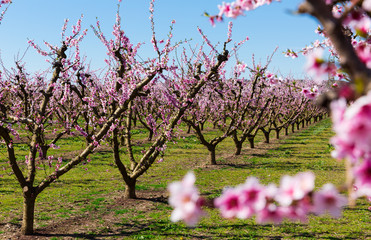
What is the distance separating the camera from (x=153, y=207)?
951 centimetres

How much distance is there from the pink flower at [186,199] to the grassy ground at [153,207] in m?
5.20

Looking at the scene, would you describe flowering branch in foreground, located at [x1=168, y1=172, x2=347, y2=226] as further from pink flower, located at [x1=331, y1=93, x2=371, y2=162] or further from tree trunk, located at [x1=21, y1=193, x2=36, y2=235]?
tree trunk, located at [x1=21, y1=193, x2=36, y2=235]

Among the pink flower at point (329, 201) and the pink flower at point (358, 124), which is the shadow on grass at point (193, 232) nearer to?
the pink flower at point (329, 201)

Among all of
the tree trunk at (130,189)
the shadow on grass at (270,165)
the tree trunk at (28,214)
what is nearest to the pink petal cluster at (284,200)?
the tree trunk at (28,214)

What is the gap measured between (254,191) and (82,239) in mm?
6807

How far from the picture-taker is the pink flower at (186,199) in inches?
50.0

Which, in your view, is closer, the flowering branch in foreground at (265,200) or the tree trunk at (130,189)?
the flowering branch in foreground at (265,200)

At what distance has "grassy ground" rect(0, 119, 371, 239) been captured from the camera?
7355mm

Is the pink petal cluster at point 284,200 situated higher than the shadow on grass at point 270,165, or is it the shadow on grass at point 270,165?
the pink petal cluster at point 284,200

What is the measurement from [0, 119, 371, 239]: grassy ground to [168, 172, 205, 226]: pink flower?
5.20m

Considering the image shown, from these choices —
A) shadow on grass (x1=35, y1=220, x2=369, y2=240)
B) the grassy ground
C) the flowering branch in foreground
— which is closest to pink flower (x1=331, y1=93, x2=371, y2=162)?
the flowering branch in foreground

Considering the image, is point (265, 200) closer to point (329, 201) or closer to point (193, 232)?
point (329, 201)

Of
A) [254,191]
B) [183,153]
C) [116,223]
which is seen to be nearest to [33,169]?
[116,223]

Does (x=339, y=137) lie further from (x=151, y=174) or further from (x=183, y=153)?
(x=183, y=153)
